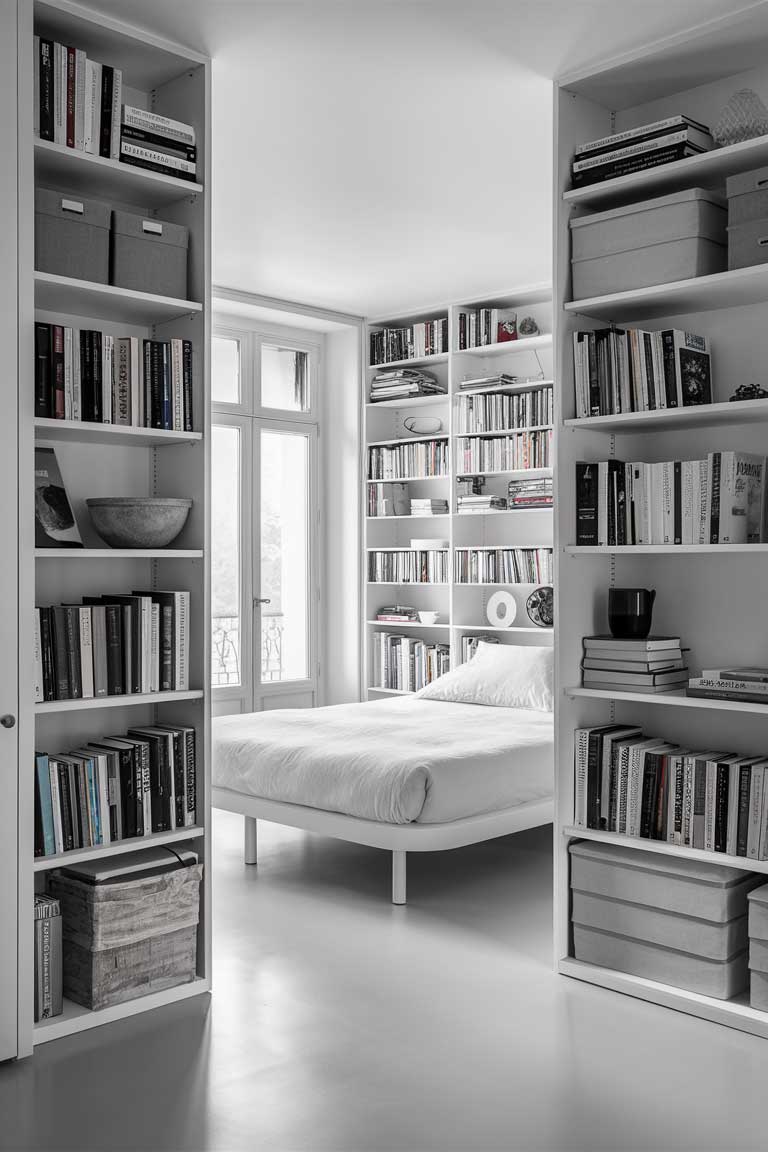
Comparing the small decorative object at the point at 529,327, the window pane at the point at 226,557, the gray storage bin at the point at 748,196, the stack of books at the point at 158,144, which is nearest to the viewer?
the gray storage bin at the point at 748,196

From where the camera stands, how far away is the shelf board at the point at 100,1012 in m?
2.94

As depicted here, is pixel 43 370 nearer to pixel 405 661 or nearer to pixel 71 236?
pixel 71 236

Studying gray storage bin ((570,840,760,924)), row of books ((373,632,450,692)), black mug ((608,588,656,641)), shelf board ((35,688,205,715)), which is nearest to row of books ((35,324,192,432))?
shelf board ((35,688,205,715))

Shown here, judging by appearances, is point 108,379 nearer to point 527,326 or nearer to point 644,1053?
point 644,1053

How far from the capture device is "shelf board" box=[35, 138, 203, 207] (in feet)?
9.77

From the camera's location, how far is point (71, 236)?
9.95ft

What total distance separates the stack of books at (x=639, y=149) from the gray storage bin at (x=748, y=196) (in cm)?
20

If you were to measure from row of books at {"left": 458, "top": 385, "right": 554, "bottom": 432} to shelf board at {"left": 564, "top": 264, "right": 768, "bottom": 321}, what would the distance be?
2.66 meters

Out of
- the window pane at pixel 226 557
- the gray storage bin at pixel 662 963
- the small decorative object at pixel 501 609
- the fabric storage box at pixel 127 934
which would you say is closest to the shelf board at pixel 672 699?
the gray storage bin at pixel 662 963

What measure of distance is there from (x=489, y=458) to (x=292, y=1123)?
15.2ft

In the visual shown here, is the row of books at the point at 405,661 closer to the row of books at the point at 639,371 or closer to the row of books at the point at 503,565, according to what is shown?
the row of books at the point at 503,565

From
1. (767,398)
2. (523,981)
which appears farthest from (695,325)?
(523,981)

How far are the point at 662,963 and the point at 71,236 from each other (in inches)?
109

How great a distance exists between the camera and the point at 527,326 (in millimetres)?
6363
